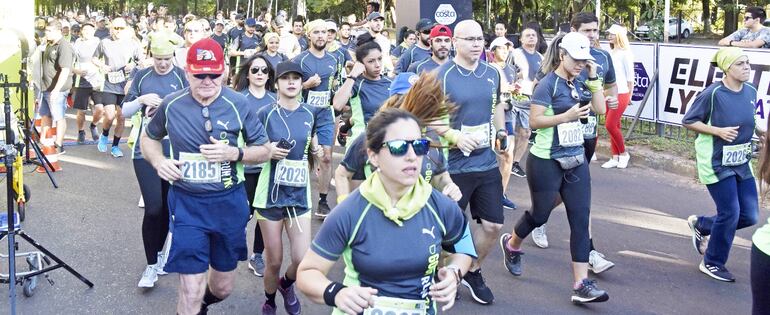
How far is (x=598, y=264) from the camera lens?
22.6 feet

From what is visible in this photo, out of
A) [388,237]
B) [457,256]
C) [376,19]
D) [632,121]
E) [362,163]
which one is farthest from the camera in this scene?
[376,19]

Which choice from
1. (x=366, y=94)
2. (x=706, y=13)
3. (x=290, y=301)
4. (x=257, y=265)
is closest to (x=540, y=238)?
(x=366, y=94)

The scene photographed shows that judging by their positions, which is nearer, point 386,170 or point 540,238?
point 386,170

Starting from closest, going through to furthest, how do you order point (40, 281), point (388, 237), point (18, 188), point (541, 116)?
point (388, 237) < point (541, 116) < point (40, 281) < point (18, 188)

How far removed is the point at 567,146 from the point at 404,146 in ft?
10.4

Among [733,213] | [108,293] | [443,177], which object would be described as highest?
[443,177]

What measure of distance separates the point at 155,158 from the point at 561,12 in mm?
30155

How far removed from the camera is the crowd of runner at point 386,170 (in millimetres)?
3338

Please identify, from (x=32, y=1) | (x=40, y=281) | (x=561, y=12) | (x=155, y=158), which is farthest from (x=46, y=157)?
(x=561, y=12)

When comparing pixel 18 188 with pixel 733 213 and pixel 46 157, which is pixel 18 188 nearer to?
pixel 46 157

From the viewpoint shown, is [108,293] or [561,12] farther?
[561,12]

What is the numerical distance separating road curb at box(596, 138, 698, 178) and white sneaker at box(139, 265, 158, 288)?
7000mm

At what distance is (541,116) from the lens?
6.27 meters

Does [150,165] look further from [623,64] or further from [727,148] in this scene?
[623,64]
